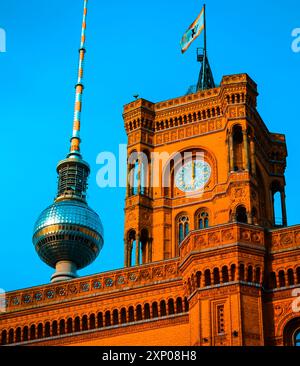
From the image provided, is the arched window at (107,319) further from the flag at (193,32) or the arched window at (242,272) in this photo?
the flag at (193,32)

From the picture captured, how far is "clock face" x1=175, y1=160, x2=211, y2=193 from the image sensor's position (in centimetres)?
4869

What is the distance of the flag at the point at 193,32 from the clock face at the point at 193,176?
9.66 m

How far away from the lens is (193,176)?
49094 millimetres

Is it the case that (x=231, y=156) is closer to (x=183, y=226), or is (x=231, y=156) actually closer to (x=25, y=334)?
(x=183, y=226)

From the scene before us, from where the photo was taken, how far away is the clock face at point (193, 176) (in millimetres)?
48688

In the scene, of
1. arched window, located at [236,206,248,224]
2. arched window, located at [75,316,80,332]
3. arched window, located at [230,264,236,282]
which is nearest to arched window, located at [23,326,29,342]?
arched window, located at [75,316,80,332]

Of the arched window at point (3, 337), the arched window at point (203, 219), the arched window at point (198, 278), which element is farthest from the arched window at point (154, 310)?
the arched window at point (203, 219)

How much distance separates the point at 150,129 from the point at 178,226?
6270 mm

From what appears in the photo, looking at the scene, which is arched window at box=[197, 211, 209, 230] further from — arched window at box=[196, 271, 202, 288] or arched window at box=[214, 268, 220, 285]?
arched window at box=[214, 268, 220, 285]

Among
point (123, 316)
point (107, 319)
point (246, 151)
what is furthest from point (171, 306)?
point (246, 151)

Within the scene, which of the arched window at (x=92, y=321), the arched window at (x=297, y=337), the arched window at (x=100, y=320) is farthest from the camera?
the arched window at (x=92, y=321)

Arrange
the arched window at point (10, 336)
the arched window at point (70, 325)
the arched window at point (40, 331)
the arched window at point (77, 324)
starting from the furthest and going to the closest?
1. the arched window at point (10, 336)
2. the arched window at point (40, 331)
3. the arched window at point (70, 325)
4. the arched window at point (77, 324)
